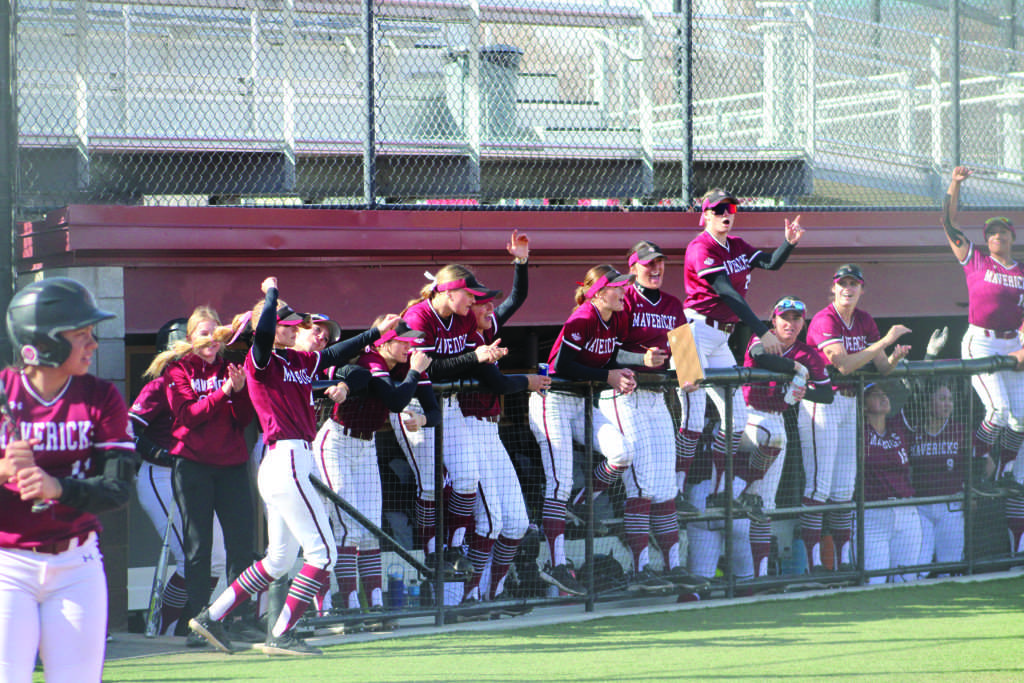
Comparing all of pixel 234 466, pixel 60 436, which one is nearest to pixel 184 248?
pixel 234 466

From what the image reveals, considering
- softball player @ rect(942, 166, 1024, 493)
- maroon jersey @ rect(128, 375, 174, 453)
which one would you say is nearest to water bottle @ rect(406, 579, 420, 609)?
maroon jersey @ rect(128, 375, 174, 453)

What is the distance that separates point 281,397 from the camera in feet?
17.6

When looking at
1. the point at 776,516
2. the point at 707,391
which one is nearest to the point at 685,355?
the point at 707,391

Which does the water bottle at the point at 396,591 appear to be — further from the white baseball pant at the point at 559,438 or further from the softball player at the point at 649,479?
the softball player at the point at 649,479

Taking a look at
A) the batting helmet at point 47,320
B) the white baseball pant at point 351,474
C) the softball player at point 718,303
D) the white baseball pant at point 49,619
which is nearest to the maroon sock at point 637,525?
the softball player at point 718,303

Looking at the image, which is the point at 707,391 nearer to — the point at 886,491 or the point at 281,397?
the point at 886,491

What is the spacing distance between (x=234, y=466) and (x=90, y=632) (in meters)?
2.54

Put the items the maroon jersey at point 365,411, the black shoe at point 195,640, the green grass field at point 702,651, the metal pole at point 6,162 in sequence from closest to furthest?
the metal pole at point 6,162 → the green grass field at point 702,651 → the black shoe at point 195,640 → the maroon jersey at point 365,411

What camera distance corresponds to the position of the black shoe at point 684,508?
669cm

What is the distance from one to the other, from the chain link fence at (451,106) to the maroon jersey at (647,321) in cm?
193

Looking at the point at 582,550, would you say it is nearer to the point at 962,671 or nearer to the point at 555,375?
the point at 555,375

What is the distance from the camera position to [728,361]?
7035 mm

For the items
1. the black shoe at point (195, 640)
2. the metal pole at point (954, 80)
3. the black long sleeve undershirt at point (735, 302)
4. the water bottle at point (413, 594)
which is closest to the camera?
the black shoe at point (195, 640)

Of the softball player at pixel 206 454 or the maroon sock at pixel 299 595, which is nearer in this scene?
the maroon sock at pixel 299 595
